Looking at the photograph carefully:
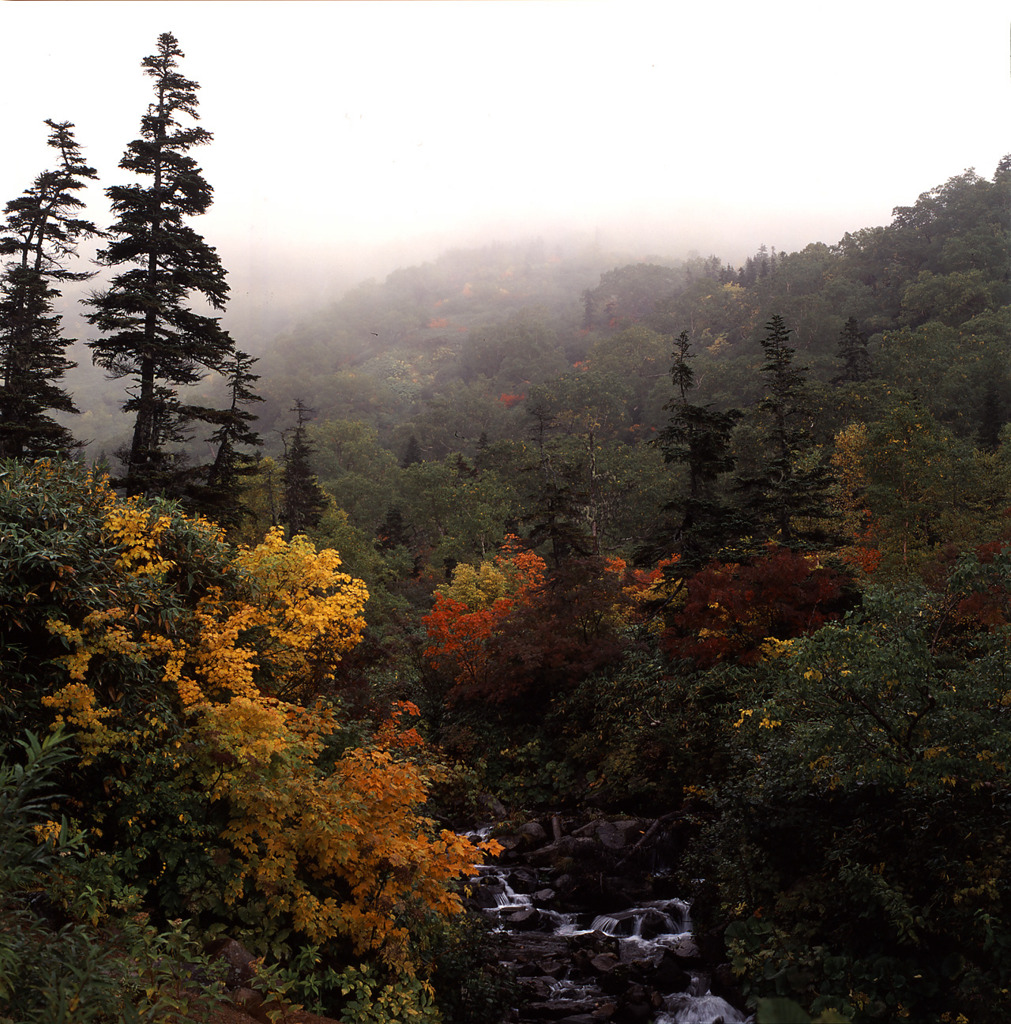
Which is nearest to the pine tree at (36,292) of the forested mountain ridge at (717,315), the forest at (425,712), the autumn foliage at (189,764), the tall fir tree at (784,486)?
the forest at (425,712)

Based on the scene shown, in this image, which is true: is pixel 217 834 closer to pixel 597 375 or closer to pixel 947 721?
pixel 947 721


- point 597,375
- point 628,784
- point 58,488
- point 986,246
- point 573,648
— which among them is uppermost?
point 986,246

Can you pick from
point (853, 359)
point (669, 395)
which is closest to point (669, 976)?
point (853, 359)

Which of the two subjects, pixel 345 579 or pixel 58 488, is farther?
pixel 345 579

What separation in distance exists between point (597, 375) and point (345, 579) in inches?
2326

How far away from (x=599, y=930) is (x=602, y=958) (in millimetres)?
1083

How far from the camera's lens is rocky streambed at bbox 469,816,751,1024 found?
910 cm

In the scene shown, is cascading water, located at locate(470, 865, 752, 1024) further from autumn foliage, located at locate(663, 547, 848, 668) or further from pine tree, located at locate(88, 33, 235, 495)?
pine tree, located at locate(88, 33, 235, 495)

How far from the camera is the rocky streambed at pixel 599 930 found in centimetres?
910

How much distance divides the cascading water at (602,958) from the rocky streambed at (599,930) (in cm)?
2

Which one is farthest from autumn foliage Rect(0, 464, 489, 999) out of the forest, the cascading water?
the cascading water

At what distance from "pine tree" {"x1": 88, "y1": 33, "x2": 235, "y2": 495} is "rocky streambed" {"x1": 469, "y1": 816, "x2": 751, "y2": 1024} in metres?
12.1

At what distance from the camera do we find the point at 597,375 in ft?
220

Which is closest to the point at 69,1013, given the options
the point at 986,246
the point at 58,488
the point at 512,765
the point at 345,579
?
the point at 58,488
